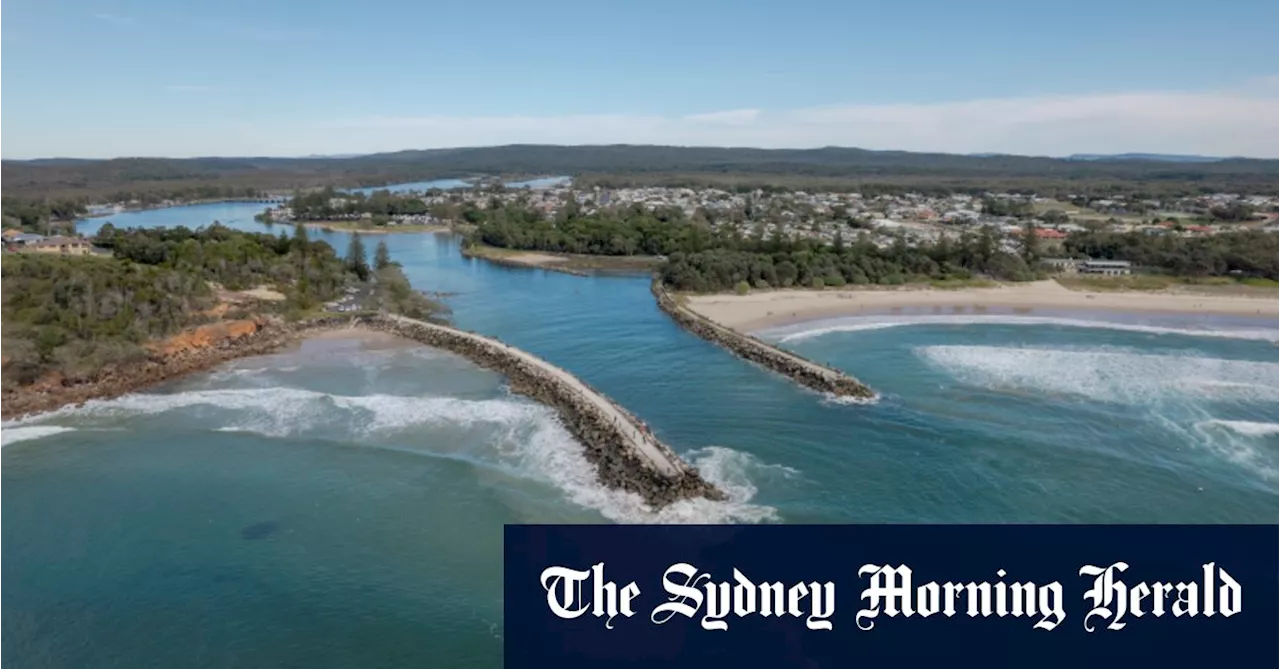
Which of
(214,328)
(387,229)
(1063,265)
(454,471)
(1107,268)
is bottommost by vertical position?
(454,471)

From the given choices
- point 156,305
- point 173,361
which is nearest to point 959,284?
point 173,361

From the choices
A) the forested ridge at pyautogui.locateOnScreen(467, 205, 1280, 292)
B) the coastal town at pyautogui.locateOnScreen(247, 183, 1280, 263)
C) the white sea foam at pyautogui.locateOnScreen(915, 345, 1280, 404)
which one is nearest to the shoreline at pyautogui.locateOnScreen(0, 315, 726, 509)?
the white sea foam at pyautogui.locateOnScreen(915, 345, 1280, 404)

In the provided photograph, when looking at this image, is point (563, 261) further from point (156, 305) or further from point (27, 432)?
point (27, 432)

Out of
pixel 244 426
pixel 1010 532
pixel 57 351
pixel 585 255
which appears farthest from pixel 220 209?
pixel 1010 532

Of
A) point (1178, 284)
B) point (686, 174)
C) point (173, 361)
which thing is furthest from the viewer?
point (686, 174)

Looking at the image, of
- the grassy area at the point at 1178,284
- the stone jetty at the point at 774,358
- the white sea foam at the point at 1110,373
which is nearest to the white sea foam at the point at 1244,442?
the white sea foam at the point at 1110,373
